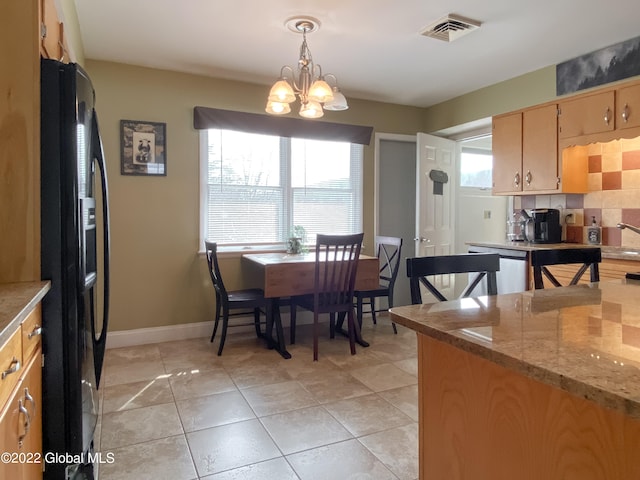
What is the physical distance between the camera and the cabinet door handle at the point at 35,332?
1249 mm

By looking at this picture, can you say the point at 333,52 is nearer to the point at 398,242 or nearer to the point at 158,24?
the point at 158,24

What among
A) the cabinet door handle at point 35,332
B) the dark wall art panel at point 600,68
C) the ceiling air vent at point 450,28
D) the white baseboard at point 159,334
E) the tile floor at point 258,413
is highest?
the ceiling air vent at point 450,28

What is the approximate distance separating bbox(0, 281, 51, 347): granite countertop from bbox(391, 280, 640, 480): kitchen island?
935 millimetres

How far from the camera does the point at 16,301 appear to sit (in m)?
1.16

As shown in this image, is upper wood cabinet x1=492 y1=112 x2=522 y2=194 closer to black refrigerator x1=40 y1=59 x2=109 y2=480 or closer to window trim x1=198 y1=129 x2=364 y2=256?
window trim x1=198 y1=129 x2=364 y2=256

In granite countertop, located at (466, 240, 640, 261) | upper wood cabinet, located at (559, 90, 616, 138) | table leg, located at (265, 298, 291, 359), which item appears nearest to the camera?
granite countertop, located at (466, 240, 640, 261)

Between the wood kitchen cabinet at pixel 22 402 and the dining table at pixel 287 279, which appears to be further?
the dining table at pixel 287 279

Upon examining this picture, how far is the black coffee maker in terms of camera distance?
148 inches

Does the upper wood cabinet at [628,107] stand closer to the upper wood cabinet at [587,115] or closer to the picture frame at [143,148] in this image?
the upper wood cabinet at [587,115]

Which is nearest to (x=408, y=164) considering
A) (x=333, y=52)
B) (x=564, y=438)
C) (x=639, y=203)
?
(x=333, y=52)

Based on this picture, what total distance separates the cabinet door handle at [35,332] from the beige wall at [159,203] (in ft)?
7.92

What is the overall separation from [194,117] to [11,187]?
2.55 m

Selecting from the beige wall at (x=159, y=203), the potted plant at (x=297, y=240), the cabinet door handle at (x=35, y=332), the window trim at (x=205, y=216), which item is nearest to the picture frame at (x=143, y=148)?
the beige wall at (x=159, y=203)

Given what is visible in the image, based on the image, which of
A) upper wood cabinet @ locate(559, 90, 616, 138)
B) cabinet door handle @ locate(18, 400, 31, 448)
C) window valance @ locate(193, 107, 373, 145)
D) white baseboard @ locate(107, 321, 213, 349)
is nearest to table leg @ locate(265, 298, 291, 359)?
white baseboard @ locate(107, 321, 213, 349)
